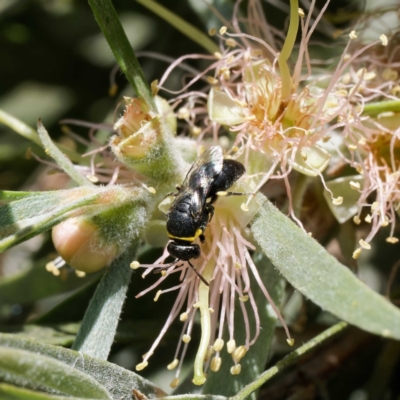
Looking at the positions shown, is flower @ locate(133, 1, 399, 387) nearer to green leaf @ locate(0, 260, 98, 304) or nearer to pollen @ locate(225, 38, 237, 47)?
pollen @ locate(225, 38, 237, 47)

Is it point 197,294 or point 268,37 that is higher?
point 268,37

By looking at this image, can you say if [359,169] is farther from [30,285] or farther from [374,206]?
[30,285]

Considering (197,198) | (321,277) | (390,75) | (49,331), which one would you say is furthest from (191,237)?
(390,75)

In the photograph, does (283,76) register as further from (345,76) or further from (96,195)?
(96,195)

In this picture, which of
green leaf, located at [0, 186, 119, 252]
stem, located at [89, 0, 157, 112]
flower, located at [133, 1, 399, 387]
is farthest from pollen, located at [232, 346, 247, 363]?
stem, located at [89, 0, 157, 112]

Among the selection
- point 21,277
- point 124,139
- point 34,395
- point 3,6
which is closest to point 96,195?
point 124,139
